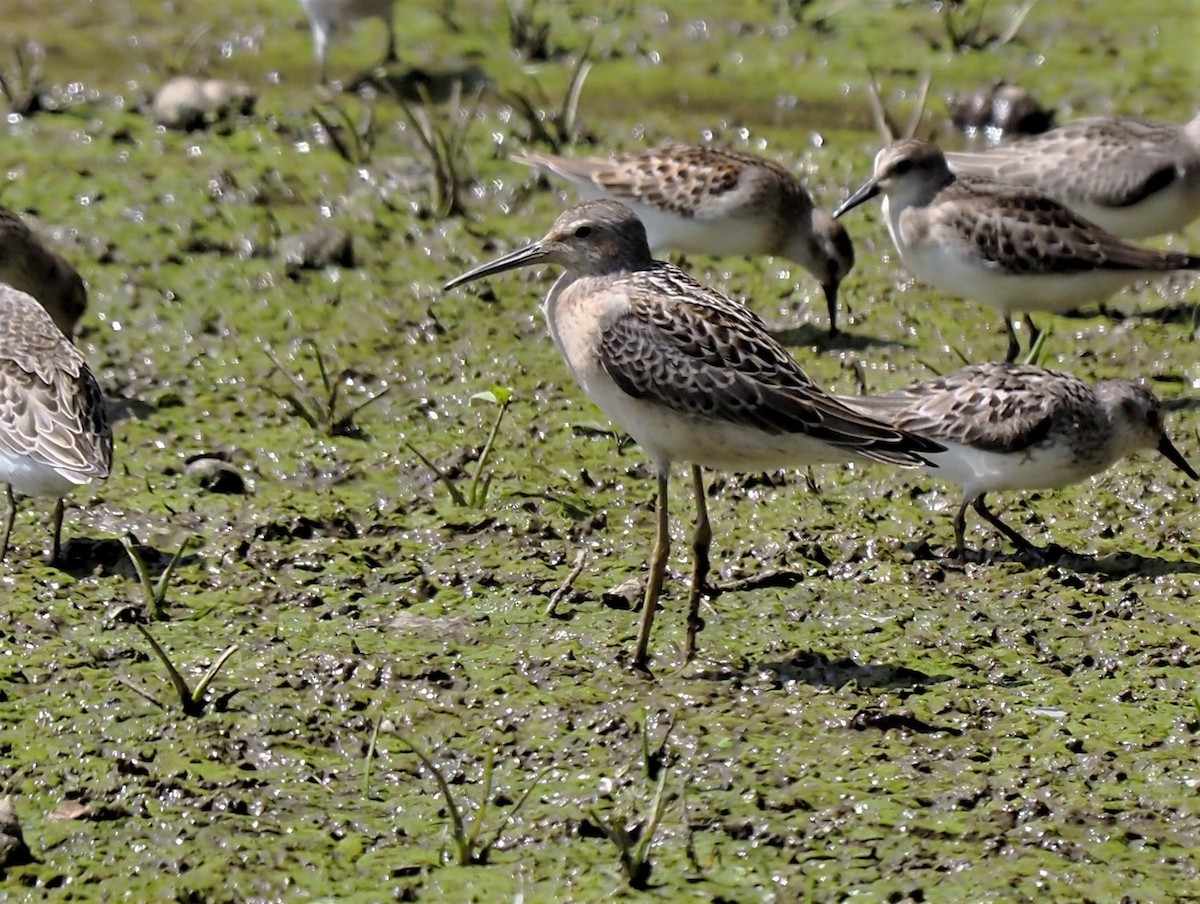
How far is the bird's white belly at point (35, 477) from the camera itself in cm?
689

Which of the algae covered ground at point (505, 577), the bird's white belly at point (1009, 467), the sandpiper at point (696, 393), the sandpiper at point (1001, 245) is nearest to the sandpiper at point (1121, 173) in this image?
the algae covered ground at point (505, 577)

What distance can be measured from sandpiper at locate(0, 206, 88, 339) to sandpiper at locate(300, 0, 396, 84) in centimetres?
349

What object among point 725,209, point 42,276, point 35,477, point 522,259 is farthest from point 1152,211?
point 35,477

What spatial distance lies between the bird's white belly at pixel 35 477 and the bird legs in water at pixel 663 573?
6.83ft

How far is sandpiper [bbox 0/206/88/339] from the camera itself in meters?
8.71

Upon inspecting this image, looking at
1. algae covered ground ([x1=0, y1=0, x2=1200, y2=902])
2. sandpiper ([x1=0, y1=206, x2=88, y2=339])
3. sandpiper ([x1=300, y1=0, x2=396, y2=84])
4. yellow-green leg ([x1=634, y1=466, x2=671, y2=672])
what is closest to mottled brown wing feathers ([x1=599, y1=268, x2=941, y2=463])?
yellow-green leg ([x1=634, y1=466, x2=671, y2=672])

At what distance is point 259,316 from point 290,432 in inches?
44.5

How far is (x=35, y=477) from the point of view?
695cm

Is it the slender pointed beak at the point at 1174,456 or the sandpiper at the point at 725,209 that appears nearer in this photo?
the slender pointed beak at the point at 1174,456

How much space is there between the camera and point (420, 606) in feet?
22.7

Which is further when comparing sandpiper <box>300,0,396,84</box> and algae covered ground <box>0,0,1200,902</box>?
sandpiper <box>300,0,396,84</box>

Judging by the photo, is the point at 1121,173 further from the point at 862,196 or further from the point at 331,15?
the point at 331,15

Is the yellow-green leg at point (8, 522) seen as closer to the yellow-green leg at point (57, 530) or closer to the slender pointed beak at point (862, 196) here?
the yellow-green leg at point (57, 530)

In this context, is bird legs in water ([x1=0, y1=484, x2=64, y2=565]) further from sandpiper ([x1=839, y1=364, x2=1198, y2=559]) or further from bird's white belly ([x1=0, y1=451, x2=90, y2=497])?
sandpiper ([x1=839, y1=364, x2=1198, y2=559])
